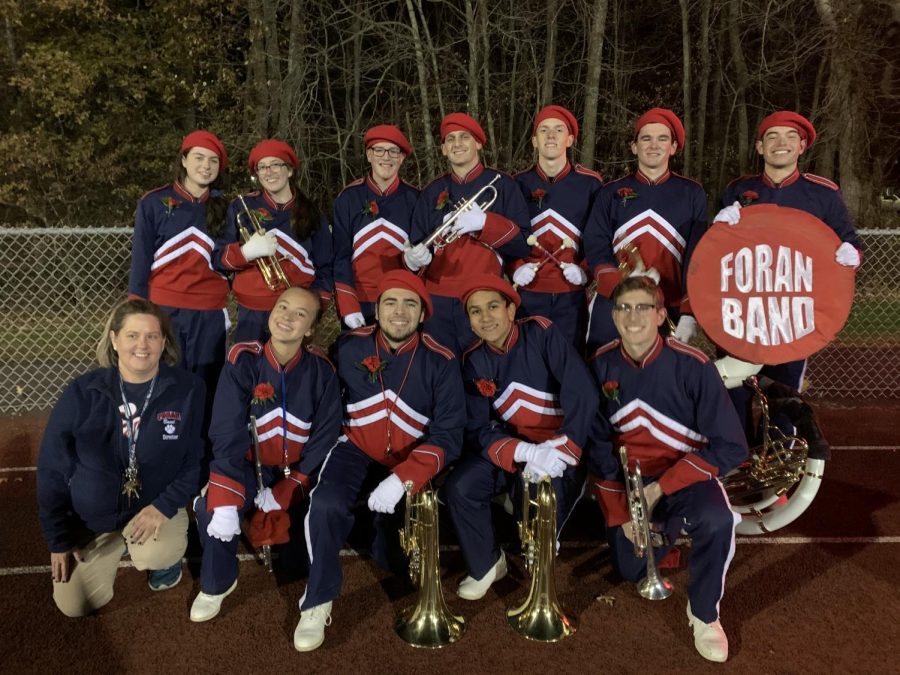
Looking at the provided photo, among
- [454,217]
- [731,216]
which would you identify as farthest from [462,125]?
[731,216]

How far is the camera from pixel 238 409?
3.42 m

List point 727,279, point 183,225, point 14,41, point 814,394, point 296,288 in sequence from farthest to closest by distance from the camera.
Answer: point 14,41 → point 814,394 → point 183,225 → point 727,279 → point 296,288

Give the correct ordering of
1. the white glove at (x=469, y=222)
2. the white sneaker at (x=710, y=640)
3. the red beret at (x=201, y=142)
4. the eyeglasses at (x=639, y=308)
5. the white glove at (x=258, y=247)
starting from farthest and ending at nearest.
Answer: the red beret at (x=201, y=142)
the white glove at (x=469, y=222)
the white glove at (x=258, y=247)
the eyeglasses at (x=639, y=308)
the white sneaker at (x=710, y=640)

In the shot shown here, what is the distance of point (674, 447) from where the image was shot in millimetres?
3461

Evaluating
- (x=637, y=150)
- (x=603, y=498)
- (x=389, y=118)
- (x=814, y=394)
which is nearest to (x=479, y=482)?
(x=603, y=498)

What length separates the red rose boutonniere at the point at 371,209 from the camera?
14.8ft

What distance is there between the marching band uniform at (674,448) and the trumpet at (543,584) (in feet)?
1.24

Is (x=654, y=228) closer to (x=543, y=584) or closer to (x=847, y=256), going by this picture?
(x=847, y=256)

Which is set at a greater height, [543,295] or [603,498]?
[543,295]

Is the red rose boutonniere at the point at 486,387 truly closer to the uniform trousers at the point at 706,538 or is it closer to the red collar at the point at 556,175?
the uniform trousers at the point at 706,538

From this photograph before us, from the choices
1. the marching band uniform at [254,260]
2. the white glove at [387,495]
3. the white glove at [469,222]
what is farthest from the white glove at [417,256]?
Result: the white glove at [387,495]

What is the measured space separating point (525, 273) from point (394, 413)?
1.29 m

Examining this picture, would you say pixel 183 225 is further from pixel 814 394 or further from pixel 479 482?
pixel 814 394

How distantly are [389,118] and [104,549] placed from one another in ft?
35.9
